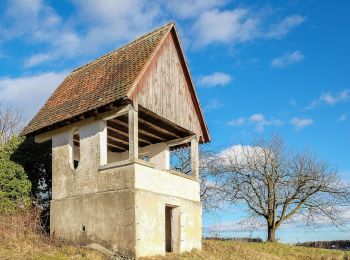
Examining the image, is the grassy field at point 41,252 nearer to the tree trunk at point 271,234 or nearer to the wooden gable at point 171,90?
the wooden gable at point 171,90

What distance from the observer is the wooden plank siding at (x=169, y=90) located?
56.8ft

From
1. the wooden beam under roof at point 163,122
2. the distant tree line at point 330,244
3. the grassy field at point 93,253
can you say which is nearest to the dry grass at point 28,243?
the grassy field at point 93,253

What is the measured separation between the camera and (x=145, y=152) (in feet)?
73.3

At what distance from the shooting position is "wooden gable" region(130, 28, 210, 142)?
17328 mm

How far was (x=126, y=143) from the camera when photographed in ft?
71.5

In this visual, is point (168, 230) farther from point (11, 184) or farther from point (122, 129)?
point (11, 184)

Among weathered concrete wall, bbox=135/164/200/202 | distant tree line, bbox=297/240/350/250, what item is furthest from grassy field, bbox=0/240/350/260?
distant tree line, bbox=297/240/350/250

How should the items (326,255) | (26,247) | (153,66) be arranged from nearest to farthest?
(26,247), (153,66), (326,255)

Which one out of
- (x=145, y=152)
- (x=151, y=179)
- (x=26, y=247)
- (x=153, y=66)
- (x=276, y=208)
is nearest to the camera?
(x=26, y=247)

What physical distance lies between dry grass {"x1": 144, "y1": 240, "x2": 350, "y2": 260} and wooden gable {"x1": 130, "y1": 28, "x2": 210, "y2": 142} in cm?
543

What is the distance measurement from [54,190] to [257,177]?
19.8 meters

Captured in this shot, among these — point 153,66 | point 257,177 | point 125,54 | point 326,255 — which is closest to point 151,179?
point 153,66

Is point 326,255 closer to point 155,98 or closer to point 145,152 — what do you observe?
point 145,152

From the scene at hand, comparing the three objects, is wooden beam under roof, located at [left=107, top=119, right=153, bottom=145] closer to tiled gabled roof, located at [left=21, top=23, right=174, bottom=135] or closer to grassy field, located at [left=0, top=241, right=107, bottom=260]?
tiled gabled roof, located at [left=21, top=23, right=174, bottom=135]
